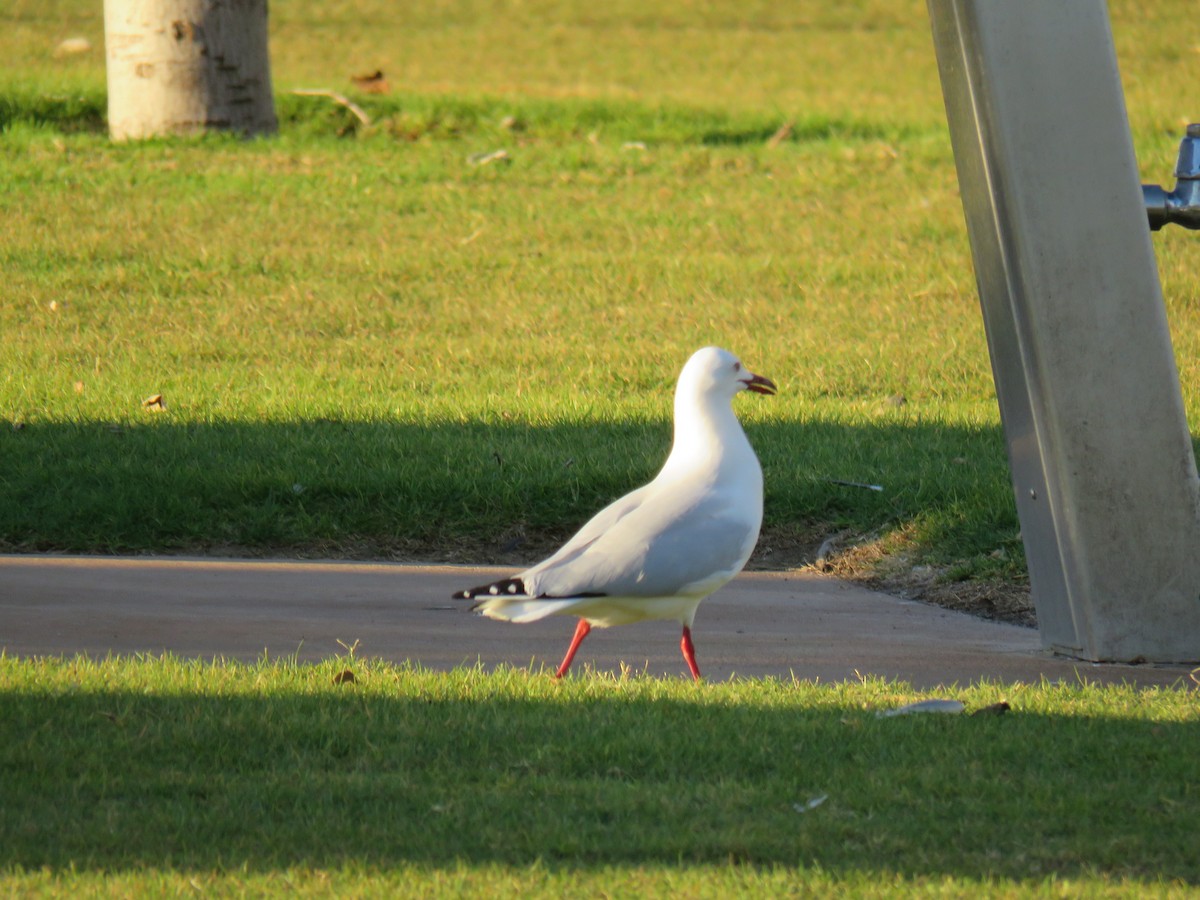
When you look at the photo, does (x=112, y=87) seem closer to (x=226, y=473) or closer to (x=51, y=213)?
(x=51, y=213)

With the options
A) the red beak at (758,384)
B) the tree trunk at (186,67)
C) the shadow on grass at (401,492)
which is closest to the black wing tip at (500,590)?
the red beak at (758,384)

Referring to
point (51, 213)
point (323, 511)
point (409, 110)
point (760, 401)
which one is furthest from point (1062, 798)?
point (409, 110)

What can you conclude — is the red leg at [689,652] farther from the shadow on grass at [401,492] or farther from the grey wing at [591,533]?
the shadow on grass at [401,492]

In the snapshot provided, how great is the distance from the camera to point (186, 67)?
14602 mm

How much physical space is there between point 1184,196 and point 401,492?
3483mm

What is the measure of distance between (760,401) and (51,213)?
21.5 ft

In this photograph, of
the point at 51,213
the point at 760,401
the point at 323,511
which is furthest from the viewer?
the point at 51,213

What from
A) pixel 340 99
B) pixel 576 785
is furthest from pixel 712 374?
pixel 340 99

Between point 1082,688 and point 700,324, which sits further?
point 700,324

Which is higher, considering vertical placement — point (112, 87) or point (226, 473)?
point (112, 87)

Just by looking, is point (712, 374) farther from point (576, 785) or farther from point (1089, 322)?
point (576, 785)

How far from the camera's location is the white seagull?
4.93 metres

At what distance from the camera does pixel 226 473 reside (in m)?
7.59

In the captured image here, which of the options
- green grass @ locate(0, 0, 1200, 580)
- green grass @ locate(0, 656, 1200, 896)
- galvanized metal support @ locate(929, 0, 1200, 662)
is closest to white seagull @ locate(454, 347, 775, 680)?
green grass @ locate(0, 656, 1200, 896)
